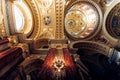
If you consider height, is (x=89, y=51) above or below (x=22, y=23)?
below

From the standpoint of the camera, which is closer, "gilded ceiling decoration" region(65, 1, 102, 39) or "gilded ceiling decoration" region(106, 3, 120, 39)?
"gilded ceiling decoration" region(106, 3, 120, 39)

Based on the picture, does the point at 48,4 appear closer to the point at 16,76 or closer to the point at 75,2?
the point at 75,2

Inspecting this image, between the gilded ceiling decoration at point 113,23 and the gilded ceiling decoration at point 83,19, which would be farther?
the gilded ceiling decoration at point 83,19

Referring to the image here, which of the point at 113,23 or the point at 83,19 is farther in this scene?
the point at 83,19

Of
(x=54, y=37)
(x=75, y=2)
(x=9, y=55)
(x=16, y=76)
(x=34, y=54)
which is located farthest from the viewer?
(x=75, y=2)

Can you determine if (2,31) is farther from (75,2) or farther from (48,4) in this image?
(75,2)

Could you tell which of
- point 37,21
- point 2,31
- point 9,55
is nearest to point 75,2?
point 37,21

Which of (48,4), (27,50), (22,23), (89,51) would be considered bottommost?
(89,51)

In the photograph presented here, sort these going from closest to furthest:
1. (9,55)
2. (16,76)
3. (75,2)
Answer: (9,55) → (16,76) → (75,2)

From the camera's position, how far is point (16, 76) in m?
6.79

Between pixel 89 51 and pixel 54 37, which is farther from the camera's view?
pixel 89 51

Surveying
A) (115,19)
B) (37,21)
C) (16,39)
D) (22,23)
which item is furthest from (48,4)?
(115,19)

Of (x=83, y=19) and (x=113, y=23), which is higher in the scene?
(x=83, y=19)

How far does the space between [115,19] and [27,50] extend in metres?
7.26
